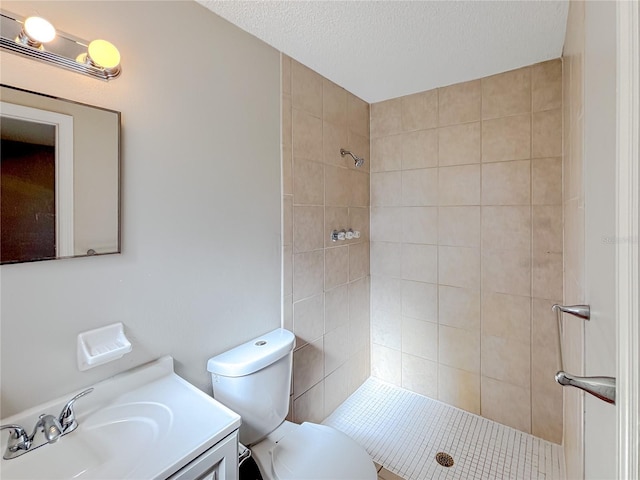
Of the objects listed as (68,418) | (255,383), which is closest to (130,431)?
(68,418)

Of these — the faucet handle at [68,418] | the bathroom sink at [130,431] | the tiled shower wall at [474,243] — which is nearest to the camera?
the bathroom sink at [130,431]

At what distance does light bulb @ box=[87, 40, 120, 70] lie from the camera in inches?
35.8

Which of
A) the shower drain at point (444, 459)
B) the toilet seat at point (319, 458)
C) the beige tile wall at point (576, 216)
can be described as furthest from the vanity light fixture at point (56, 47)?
the shower drain at point (444, 459)

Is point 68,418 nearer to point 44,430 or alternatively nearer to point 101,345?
point 44,430

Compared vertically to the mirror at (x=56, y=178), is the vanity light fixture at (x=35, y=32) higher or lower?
higher

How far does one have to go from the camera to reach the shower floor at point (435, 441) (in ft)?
5.31

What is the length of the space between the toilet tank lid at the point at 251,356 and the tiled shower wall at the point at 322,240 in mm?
231

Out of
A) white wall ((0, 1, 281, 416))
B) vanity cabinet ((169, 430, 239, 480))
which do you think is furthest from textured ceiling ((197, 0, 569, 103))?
vanity cabinet ((169, 430, 239, 480))

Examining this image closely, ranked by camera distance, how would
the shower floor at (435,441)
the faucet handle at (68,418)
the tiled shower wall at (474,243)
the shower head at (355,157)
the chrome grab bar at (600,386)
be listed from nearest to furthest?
the chrome grab bar at (600,386)
the faucet handle at (68,418)
the shower floor at (435,441)
the tiled shower wall at (474,243)
the shower head at (355,157)

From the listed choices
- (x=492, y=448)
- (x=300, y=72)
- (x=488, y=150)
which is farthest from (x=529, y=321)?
(x=300, y=72)

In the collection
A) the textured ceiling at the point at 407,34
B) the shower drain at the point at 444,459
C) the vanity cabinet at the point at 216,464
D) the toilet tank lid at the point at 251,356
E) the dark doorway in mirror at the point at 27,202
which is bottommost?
the shower drain at the point at 444,459

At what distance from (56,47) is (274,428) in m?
1.62

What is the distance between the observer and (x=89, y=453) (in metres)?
0.81

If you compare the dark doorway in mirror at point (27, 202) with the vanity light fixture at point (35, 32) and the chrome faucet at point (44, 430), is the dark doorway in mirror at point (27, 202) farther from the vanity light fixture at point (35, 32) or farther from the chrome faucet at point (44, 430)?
the chrome faucet at point (44, 430)
